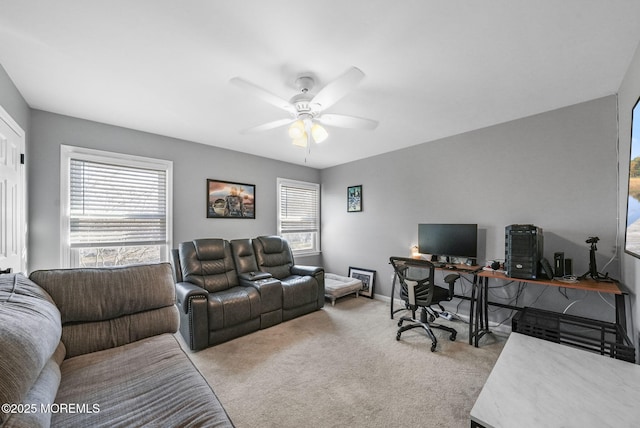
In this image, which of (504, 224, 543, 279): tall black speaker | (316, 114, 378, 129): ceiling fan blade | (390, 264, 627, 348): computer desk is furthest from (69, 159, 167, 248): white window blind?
(504, 224, 543, 279): tall black speaker

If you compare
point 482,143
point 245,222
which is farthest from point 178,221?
point 482,143

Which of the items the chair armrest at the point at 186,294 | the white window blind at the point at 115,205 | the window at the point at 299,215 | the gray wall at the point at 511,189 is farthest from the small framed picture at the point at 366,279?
the white window blind at the point at 115,205

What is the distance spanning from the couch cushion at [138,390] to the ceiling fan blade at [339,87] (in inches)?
75.7

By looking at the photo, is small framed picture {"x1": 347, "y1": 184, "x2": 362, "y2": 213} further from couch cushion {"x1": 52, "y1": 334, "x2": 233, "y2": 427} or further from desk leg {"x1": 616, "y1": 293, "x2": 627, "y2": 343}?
couch cushion {"x1": 52, "y1": 334, "x2": 233, "y2": 427}

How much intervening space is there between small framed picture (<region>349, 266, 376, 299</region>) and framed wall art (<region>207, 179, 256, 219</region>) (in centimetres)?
211

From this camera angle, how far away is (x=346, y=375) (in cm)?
218

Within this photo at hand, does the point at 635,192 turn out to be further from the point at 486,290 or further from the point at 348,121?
the point at 348,121

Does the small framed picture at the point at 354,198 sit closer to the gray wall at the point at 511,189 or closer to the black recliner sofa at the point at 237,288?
the gray wall at the point at 511,189

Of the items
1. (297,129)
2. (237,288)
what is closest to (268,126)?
(297,129)

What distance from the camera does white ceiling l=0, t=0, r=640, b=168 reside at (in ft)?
4.71

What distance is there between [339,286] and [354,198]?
1.63m

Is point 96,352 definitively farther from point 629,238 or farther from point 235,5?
point 629,238

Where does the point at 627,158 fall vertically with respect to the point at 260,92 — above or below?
below

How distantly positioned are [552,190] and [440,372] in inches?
88.2
